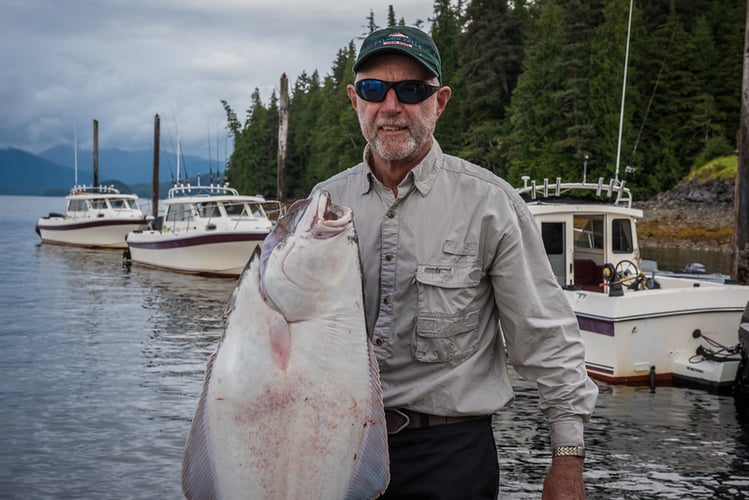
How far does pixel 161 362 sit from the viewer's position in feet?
44.4

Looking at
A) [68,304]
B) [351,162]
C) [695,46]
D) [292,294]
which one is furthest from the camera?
[351,162]

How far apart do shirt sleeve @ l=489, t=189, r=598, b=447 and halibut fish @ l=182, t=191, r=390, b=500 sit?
0.61m

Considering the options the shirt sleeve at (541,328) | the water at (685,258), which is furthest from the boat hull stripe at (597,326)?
the water at (685,258)

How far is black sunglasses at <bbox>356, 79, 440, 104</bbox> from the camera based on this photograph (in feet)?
9.09

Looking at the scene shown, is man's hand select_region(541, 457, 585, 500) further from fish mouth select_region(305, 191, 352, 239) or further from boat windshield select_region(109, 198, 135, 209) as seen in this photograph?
boat windshield select_region(109, 198, 135, 209)

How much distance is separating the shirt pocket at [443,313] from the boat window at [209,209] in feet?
82.3

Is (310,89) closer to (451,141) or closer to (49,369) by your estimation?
(451,141)

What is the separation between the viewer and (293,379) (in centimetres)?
231

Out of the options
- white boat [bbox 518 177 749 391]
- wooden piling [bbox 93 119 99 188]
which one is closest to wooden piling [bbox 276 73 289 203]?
wooden piling [bbox 93 119 99 188]

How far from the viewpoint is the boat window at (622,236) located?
45.2 ft

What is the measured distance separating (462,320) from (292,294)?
2.34 feet

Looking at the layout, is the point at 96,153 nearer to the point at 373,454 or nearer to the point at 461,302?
the point at 461,302

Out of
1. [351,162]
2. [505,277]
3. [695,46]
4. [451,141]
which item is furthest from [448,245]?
[351,162]

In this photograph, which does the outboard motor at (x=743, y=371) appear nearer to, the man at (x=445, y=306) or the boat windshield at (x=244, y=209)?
the man at (x=445, y=306)
